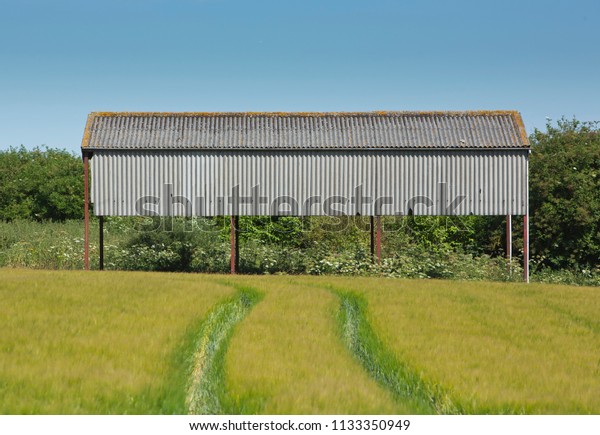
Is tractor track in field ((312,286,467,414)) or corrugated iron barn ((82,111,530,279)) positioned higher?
corrugated iron barn ((82,111,530,279))

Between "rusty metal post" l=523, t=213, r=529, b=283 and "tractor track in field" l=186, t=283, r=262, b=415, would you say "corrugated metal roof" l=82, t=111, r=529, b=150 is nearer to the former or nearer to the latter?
"rusty metal post" l=523, t=213, r=529, b=283

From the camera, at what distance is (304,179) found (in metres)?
23.6

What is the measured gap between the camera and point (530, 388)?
838cm

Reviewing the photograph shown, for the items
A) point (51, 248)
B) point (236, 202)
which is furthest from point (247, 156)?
point (51, 248)

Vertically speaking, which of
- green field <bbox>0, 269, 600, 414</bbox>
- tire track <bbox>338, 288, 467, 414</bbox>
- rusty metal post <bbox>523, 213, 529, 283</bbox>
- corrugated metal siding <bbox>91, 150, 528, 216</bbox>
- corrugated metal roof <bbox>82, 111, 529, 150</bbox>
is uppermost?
corrugated metal roof <bbox>82, 111, 529, 150</bbox>

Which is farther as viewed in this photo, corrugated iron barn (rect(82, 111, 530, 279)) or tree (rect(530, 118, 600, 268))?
tree (rect(530, 118, 600, 268))

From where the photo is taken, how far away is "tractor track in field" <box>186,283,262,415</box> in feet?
25.9

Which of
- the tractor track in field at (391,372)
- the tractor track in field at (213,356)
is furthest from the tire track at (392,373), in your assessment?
the tractor track in field at (213,356)

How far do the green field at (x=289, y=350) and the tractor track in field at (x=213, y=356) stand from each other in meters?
0.03

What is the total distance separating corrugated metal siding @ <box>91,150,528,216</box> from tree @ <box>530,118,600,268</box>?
272 inches

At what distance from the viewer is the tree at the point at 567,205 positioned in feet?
96.7

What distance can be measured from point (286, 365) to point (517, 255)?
948 inches

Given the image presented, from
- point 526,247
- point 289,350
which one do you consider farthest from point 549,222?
point 289,350

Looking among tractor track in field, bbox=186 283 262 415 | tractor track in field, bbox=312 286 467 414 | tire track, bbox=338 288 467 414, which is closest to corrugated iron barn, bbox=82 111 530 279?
tractor track in field, bbox=186 283 262 415
